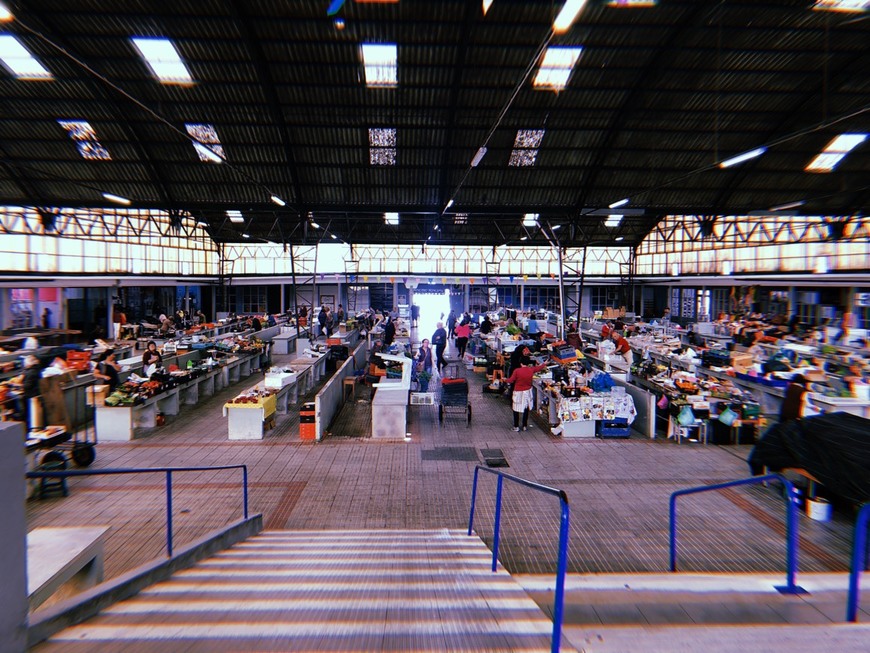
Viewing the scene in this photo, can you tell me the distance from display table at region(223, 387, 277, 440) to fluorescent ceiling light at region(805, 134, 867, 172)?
25.0m

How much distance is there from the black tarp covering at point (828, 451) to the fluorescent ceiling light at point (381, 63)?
48.8 ft

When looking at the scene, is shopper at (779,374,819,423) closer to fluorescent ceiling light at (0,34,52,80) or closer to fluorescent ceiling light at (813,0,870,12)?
fluorescent ceiling light at (813,0,870,12)

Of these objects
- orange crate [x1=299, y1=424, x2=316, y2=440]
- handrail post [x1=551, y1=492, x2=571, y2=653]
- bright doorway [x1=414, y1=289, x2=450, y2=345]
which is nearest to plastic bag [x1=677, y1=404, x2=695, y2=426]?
orange crate [x1=299, y1=424, x2=316, y2=440]

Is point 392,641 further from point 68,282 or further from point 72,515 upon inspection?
point 68,282

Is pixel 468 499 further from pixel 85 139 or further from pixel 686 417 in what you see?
pixel 85 139

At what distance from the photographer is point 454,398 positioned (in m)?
12.0

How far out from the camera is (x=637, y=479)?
28.1 ft

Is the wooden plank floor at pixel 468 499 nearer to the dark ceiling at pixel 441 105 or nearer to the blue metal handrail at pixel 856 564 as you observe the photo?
the blue metal handrail at pixel 856 564

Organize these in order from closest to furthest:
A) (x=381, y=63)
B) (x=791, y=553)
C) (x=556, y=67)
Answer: (x=791, y=553), (x=381, y=63), (x=556, y=67)

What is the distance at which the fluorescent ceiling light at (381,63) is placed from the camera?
15.5 meters

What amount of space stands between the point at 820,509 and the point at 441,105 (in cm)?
1606

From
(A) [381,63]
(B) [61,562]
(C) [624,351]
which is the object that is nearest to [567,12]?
(B) [61,562]

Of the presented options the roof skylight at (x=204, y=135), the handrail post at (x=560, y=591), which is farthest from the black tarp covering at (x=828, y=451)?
the roof skylight at (x=204, y=135)

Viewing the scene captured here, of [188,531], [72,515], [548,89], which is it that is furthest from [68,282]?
[548,89]
